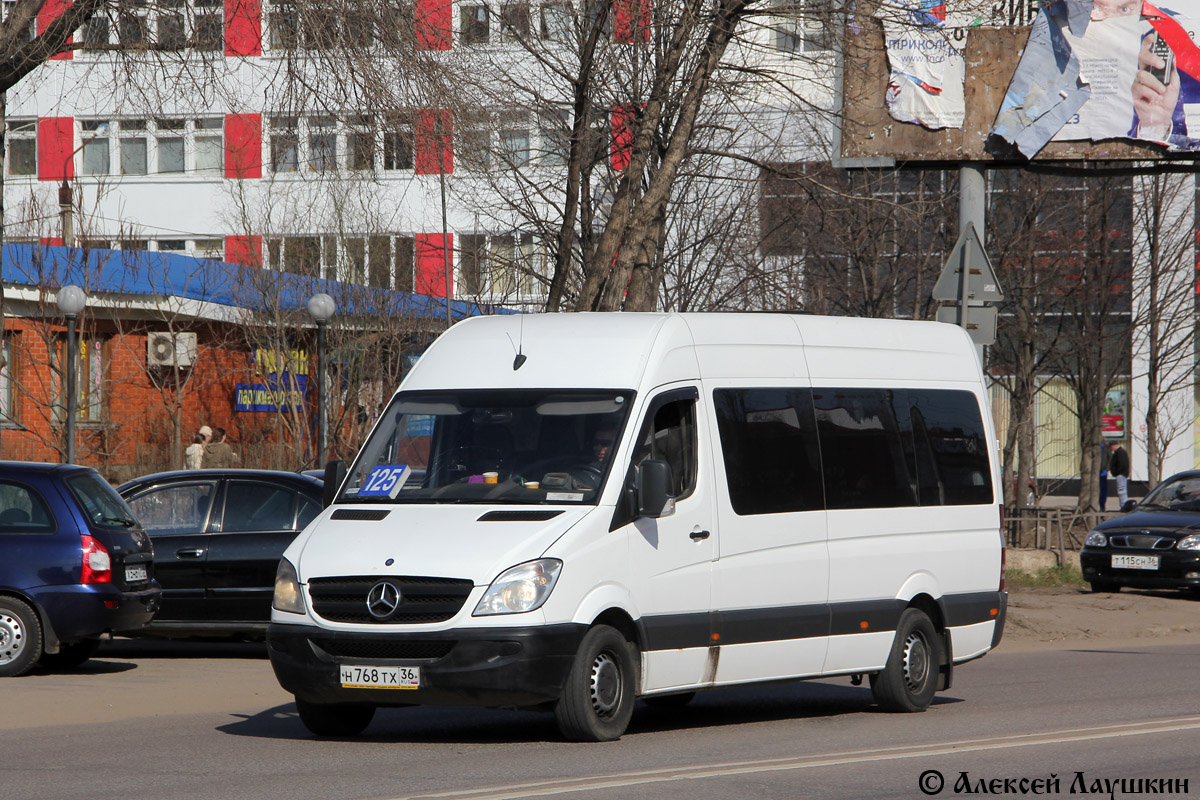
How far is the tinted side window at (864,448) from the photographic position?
34.6ft

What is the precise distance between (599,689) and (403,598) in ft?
3.86

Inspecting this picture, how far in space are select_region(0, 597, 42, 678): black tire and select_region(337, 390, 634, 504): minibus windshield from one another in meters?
3.84

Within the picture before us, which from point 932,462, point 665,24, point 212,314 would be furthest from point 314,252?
point 932,462

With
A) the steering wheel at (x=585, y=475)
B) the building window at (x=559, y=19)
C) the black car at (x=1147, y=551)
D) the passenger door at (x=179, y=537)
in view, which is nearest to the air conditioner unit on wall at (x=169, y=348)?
the building window at (x=559, y=19)

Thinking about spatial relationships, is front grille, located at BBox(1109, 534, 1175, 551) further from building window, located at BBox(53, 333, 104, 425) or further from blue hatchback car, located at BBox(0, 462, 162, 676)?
building window, located at BBox(53, 333, 104, 425)

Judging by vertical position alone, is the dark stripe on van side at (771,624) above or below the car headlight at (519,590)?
below

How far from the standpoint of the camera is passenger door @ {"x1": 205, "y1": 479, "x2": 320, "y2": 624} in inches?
522

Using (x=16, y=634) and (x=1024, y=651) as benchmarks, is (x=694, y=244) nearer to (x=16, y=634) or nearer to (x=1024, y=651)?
(x=1024, y=651)

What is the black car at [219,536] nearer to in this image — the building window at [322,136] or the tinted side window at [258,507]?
the tinted side window at [258,507]

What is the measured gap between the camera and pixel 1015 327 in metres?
29.0

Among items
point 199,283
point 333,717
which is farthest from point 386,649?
point 199,283

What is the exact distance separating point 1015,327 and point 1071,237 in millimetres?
1961

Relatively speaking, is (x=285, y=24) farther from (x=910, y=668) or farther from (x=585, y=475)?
(x=910, y=668)

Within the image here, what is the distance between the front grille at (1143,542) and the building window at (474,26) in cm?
1000
